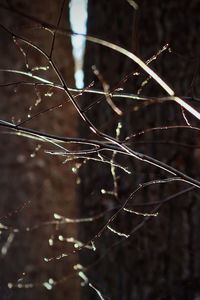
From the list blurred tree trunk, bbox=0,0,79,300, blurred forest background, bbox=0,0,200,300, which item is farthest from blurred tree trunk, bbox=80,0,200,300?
blurred tree trunk, bbox=0,0,79,300

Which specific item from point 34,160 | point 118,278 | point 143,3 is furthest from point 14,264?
point 143,3

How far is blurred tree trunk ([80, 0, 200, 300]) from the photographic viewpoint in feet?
7.20

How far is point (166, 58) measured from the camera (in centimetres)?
225

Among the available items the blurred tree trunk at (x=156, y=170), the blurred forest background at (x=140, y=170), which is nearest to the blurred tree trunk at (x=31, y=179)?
the blurred forest background at (x=140, y=170)

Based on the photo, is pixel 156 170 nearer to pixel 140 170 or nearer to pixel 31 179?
pixel 140 170

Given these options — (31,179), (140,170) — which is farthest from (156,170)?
(31,179)

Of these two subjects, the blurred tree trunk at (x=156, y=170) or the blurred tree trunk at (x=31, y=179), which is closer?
the blurred tree trunk at (x=156, y=170)

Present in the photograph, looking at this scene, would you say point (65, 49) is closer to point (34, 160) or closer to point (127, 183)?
point (34, 160)

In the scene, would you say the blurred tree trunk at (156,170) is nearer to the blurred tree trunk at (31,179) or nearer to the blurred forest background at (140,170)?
the blurred forest background at (140,170)

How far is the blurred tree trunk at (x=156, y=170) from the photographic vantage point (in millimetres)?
2193

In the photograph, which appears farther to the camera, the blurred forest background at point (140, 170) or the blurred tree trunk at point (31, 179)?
the blurred tree trunk at point (31, 179)

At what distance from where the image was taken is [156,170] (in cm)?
216

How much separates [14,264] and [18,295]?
23 cm

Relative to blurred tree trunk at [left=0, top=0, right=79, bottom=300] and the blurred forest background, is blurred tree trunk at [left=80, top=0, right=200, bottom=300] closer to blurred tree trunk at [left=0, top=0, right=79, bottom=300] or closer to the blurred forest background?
the blurred forest background
